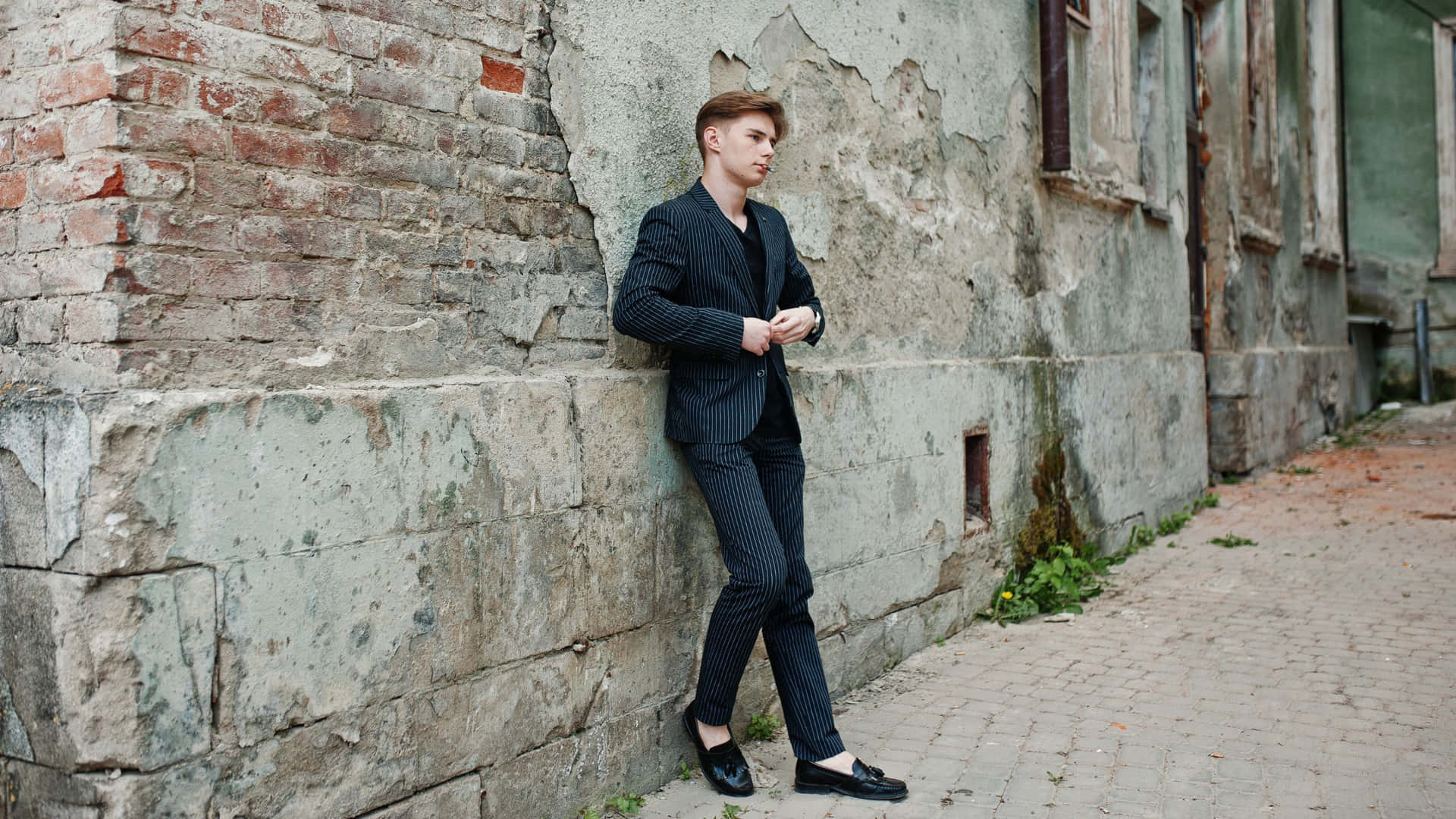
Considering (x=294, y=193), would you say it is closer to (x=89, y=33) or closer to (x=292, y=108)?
(x=292, y=108)

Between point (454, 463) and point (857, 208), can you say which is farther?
point (857, 208)

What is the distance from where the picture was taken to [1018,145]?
571cm

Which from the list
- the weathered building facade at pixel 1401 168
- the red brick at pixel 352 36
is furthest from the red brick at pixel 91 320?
the weathered building facade at pixel 1401 168

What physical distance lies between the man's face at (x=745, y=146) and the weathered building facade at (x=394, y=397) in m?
0.24

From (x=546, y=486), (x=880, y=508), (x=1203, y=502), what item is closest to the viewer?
(x=546, y=486)

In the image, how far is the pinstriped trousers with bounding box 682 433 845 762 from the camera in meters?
3.13

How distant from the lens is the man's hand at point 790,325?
10.5ft

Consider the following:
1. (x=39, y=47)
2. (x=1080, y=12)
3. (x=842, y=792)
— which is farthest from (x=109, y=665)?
(x=1080, y=12)

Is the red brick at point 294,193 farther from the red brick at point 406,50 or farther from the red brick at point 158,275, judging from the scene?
the red brick at point 406,50

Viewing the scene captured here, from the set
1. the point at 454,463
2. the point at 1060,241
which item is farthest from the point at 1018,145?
the point at 454,463

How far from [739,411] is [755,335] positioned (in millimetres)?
215

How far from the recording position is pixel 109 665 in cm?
211

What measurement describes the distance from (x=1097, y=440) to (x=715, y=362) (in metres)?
3.85

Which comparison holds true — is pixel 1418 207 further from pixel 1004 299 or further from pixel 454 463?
pixel 454 463
